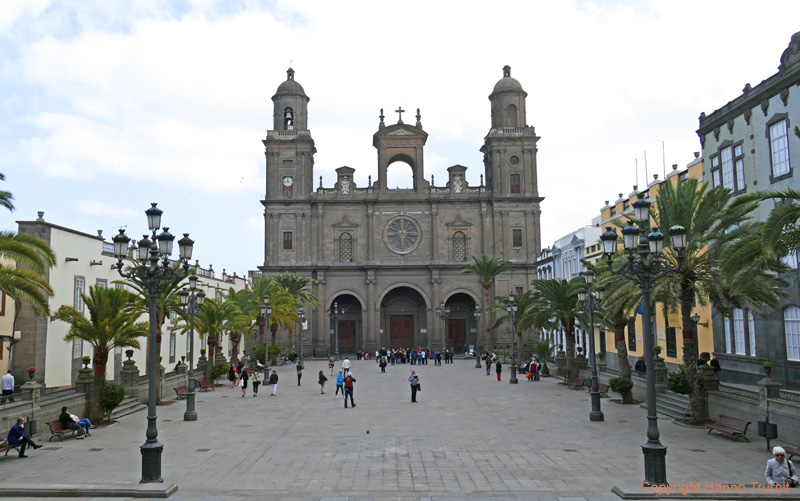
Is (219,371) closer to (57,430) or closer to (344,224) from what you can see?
(57,430)

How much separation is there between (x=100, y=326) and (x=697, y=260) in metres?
20.0

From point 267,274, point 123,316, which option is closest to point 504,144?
point 267,274

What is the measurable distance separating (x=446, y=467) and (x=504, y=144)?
5183cm

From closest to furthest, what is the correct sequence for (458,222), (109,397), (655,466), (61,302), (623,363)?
(655,466) < (109,397) < (623,363) < (61,302) < (458,222)

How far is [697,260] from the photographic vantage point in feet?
63.6

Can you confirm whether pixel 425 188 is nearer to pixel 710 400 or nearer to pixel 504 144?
pixel 504 144

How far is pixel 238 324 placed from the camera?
123 feet

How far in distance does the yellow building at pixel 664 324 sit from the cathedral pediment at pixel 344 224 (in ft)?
86.0

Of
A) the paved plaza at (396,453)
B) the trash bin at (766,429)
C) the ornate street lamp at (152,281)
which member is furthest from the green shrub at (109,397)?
the trash bin at (766,429)

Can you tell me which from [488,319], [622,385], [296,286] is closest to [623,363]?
[622,385]

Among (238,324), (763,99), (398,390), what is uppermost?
(763,99)

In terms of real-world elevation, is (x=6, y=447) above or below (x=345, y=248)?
below

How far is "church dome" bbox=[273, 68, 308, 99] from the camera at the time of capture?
2501 inches

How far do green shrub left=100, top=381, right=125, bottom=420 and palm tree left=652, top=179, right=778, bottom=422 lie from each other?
1822 centimetres
